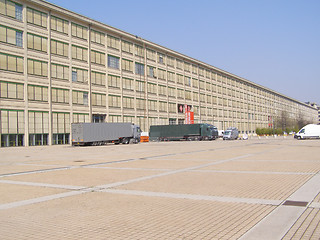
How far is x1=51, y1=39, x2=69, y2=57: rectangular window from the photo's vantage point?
51.9 meters

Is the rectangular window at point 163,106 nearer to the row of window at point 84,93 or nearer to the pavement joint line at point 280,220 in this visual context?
the row of window at point 84,93

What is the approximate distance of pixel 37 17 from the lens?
49875mm

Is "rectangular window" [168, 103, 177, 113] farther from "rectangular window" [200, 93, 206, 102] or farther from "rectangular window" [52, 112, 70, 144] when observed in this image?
"rectangular window" [52, 112, 70, 144]

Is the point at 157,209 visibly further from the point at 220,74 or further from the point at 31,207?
the point at 220,74

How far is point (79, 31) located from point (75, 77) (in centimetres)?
833

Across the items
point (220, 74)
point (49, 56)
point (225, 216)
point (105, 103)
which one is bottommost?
point (225, 216)

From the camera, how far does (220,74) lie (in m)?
105

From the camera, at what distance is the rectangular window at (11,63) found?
146ft

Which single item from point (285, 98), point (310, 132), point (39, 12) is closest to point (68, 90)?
point (39, 12)

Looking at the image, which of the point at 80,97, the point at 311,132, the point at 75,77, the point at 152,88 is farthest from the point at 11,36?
the point at 311,132

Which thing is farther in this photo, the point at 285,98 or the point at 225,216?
the point at 285,98

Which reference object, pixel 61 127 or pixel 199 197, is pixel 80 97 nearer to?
pixel 61 127

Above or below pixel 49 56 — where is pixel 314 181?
below

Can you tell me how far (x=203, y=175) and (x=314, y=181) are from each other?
12.2 ft
